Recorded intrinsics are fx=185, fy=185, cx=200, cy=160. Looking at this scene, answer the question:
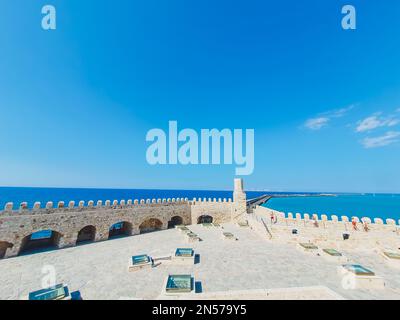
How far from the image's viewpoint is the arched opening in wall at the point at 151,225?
25516 millimetres

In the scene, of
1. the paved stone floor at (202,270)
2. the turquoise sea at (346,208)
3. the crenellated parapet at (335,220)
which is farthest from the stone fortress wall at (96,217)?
the turquoise sea at (346,208)

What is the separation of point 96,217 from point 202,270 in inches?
553

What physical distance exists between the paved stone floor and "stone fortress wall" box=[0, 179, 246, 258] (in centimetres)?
191

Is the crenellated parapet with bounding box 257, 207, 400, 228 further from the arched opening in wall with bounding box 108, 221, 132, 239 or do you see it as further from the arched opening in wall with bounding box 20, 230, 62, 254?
the arched opening in wall with bounding box 20, 230, 62, 254

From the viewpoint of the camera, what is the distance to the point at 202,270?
1174 centimetres

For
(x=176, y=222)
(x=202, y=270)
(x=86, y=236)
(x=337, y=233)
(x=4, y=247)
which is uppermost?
(x=337, y=233)

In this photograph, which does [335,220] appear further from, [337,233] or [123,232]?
[123,232]

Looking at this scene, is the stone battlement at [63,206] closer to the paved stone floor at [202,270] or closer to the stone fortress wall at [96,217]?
the stone fortress wall at [96,217]

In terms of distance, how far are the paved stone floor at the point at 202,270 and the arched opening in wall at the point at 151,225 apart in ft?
24.7

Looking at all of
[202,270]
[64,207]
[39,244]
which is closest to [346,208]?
[202,270]

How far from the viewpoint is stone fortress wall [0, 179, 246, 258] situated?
52.2ft

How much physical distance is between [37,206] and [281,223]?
23753 mm
